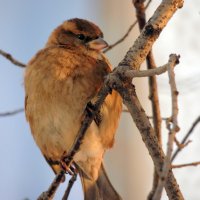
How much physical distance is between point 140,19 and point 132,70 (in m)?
1.00

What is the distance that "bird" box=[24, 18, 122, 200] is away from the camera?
314 cm

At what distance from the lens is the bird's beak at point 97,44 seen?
3598mm

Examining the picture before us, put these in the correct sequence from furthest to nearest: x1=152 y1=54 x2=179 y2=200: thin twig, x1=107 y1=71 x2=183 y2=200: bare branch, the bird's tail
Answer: the bird's tail, x1=107 y1=71 x2=183 y2=200: bare branch, x1=152 y1=54 x2=179 y2=200: thin twig

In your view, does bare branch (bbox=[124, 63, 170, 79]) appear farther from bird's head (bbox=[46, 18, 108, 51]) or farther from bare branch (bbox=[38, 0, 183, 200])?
bird's head (bbox=[46, 18, 108, 51])

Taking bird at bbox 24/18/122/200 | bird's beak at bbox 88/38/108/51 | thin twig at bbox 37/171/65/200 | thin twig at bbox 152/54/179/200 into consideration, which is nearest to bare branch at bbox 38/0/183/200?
thin twig at bbox 37/171/65/200

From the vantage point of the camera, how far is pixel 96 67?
325cm

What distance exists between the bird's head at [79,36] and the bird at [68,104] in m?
0.09

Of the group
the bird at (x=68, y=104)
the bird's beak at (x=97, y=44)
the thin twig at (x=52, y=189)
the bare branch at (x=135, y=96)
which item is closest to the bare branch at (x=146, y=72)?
the bare branch at (x=135, y=96)

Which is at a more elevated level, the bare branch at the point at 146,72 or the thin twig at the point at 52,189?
the bare branch at the point at 146,72

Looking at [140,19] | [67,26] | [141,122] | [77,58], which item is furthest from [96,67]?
[141,122]

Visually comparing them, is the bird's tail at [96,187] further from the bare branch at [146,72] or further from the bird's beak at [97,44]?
the bare branch at [146,72]

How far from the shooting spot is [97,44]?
143 inches

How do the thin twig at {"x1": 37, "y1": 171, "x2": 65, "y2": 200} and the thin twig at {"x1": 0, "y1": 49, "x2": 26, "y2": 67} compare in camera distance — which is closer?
the thin twig at {"x1": 37, "y1": 171, "x2": 65, "y2": 200}

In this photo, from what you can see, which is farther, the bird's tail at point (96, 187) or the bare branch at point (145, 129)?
the bird's tail at point (96, 187)
